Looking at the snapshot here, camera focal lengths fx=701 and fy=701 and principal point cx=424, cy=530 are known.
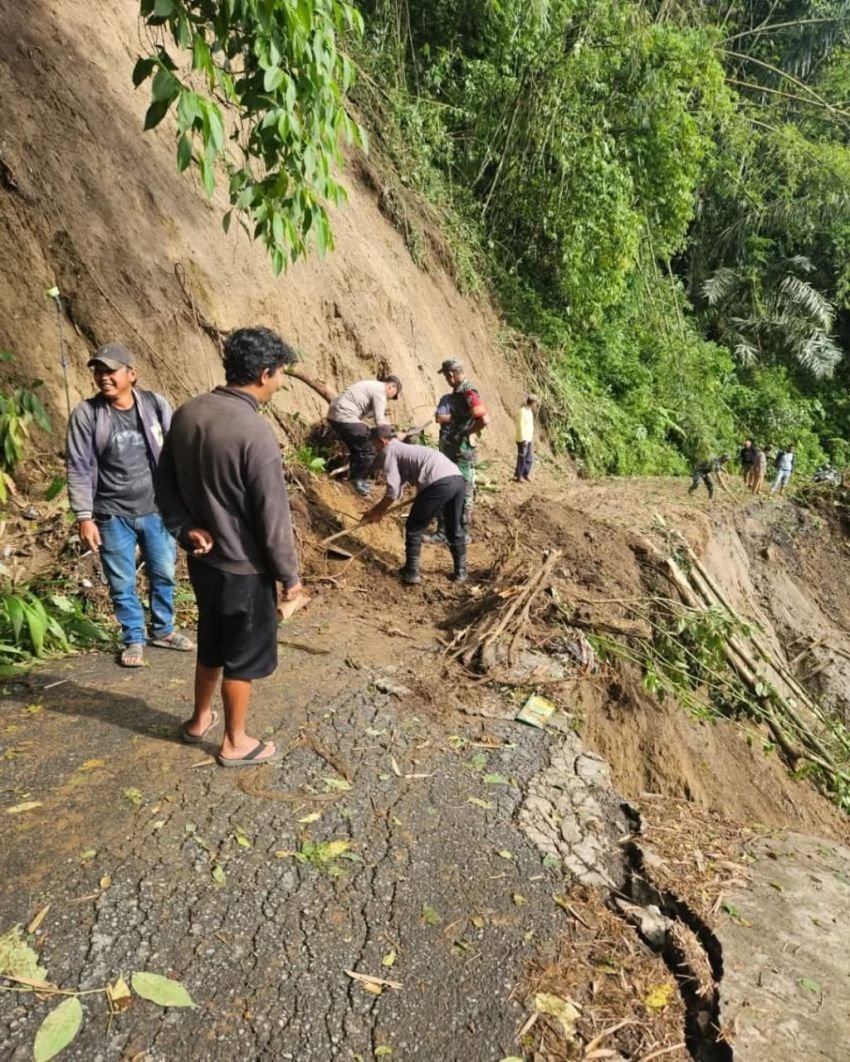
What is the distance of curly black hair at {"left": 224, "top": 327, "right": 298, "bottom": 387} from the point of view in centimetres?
287

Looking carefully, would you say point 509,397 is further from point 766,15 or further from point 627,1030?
point 766,15

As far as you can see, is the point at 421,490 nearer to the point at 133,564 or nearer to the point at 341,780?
the point at 133,564

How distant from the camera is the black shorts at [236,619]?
298 cm

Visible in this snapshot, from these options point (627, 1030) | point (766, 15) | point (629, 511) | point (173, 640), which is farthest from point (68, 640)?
point (766, 15)

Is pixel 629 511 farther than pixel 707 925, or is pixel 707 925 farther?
pixel 629 511

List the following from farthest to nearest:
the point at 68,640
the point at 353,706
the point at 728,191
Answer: the point at 728,191 → the point at 68,640 → the point at 353,706

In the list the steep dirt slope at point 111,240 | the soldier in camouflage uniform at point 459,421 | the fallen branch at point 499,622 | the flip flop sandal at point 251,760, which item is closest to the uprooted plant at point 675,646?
the fallen branch at point 499,622

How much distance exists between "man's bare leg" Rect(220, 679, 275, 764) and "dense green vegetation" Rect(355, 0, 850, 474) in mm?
10588

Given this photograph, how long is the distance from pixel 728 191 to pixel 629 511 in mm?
13450

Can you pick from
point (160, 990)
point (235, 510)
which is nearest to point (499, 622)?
point (235, 510)

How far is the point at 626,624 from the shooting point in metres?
5.73

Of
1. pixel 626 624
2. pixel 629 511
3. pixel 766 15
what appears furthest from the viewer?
pixel 766 15

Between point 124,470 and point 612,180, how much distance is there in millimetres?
11747

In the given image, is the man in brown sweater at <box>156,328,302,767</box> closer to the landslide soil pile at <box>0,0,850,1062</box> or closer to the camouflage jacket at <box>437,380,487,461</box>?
the landslide soil pile at <box>0,0,850,1062</box>
